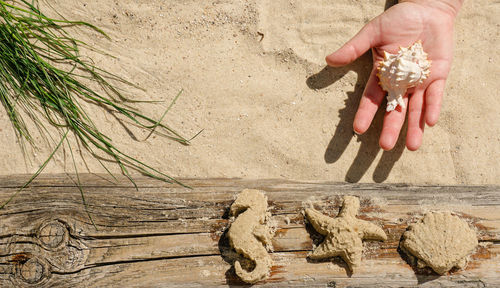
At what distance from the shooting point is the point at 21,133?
2.92 metres

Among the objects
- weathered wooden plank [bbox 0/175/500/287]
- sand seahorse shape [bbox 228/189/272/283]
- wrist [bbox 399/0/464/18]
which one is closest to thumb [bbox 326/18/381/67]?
wrist [bbox 399/0/464/18]

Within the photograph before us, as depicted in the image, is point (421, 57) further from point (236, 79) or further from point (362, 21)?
point (236, 79)

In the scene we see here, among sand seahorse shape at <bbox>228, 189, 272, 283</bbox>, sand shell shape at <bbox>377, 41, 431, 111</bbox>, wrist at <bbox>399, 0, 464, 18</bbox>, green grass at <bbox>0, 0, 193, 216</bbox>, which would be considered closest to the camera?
sand seahorse shape at <bbox>228, 189, 272, 283</bbox>

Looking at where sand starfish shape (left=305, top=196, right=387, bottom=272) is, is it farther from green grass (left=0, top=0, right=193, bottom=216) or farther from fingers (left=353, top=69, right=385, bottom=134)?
green grass (left=0, top=0, right=193, bottom=216)

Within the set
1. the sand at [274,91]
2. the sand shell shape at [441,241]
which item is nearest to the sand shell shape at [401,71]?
the sand at [274,91]

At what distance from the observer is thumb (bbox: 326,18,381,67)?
2873 millimetres

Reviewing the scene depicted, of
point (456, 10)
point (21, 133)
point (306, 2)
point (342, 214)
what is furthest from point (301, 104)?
point (21, 133)

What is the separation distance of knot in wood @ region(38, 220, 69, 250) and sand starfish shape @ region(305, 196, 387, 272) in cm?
132

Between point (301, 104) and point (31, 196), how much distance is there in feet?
6.39

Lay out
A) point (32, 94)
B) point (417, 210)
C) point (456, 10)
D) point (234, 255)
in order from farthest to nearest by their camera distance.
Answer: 1. point (456, 10)
2. point (32, 94)
3. point (417, 210)
4. point (234, 255)

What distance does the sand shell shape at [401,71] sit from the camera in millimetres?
2641

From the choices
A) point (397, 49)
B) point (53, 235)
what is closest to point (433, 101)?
point (397, 49)

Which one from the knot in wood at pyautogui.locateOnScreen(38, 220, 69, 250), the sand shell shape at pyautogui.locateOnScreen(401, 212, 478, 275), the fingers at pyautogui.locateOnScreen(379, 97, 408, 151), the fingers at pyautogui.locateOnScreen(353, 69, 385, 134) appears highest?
the fingers at pyautogui.locateOnScreen(353, 69, 385, 134)

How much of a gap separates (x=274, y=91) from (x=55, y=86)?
161 cm
